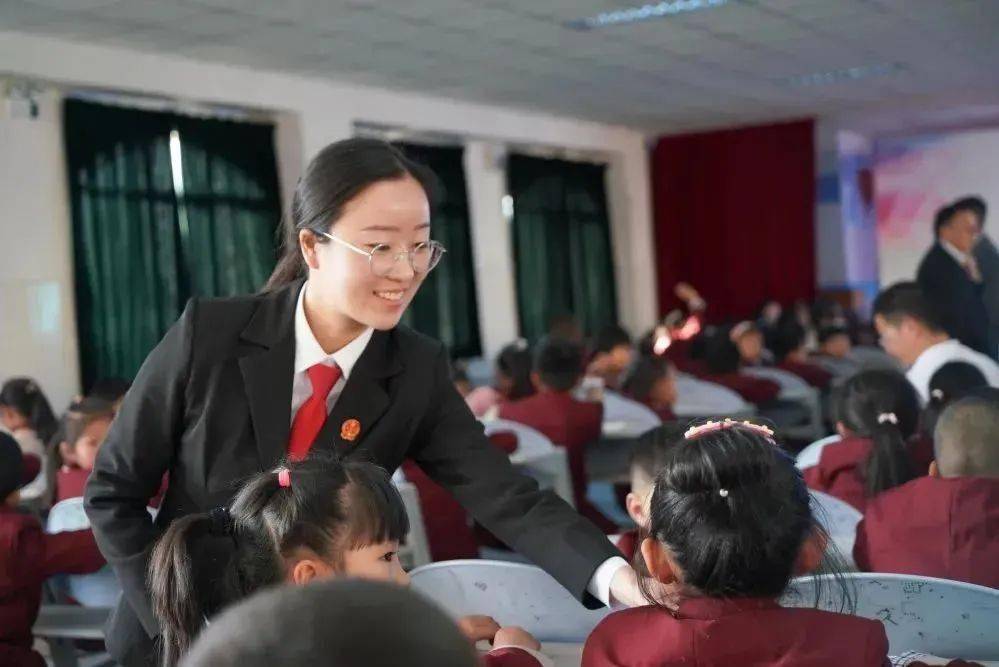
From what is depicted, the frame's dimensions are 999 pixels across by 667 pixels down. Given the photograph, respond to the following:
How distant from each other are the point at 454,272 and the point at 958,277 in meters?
4.53

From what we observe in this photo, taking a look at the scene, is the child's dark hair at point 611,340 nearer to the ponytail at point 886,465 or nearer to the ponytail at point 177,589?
the ponytail at point 886,465

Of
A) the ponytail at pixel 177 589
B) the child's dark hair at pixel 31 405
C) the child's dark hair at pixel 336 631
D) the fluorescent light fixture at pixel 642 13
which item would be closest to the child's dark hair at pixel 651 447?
the ponytail at pixel 177 589

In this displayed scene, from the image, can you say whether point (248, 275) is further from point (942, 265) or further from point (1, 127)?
point (942, 265)

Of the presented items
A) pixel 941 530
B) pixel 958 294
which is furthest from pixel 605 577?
pixel 958 294

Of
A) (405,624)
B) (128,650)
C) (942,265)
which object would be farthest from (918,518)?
(942,265)

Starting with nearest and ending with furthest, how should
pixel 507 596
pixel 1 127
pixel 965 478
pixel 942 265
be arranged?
pixel 507 596
pixel 965 478
pixel 942 265
pixel 1 127

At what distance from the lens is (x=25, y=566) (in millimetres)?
2570

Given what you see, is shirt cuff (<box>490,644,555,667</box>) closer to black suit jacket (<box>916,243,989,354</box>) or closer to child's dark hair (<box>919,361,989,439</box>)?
child's dark hair (<box>919,361,989,439</box>)

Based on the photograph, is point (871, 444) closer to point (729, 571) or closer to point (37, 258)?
point (729, 571)

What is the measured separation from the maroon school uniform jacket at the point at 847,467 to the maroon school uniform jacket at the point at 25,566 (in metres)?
1.82

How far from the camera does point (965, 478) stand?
212 centimetres

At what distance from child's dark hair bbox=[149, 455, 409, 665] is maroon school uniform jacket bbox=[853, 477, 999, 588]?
113 centimetres

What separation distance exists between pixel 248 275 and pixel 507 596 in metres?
5.90

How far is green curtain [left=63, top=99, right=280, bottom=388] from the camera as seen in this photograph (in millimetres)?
6449
